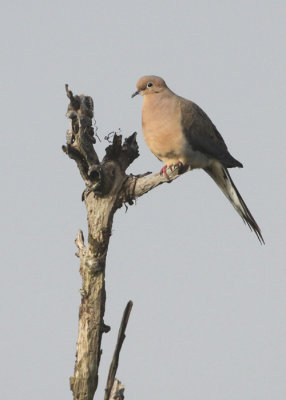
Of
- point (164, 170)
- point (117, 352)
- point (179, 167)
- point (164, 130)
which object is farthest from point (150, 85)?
point (117, 352)

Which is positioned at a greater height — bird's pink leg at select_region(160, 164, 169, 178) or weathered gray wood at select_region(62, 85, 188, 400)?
bird's pink leg at select_region(160, 164, 169, 178)

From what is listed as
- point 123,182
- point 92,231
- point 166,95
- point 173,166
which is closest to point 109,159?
point 123,182

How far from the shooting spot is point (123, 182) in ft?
20.2

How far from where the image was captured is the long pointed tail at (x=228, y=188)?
310 inches

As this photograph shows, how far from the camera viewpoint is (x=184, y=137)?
7117mm

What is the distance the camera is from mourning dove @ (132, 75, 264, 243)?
23.0ft

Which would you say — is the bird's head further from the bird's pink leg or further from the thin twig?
the thin twig

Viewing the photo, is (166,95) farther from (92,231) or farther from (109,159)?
(92,231)

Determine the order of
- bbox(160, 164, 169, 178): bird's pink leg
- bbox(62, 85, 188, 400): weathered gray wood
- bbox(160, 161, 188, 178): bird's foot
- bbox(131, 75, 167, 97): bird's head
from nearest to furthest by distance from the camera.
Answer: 1. bbox(62, 85, 188, 400): weathered gray wood
2. bbox(160, 164, 169, 178): bird's pink leg
3. bbox(160, 161, 188, 178): bird's foot
4. bbox(131, 75, 167, 97): bird's head

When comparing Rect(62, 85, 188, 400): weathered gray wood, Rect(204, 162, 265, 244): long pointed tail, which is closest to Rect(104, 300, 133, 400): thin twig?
Rect(62, 85, 188, 400): weathered gray wood

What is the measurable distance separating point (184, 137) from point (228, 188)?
1.16 metres

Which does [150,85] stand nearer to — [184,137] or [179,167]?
[184,137]

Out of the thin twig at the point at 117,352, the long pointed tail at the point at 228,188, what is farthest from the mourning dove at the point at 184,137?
the thin twig at the point at 117,352

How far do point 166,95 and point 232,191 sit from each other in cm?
143
